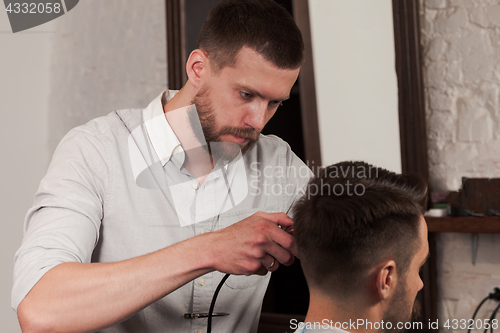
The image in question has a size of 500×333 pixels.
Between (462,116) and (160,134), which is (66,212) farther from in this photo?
(462,116)

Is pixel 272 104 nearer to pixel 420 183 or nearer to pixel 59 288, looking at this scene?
pixel 420 183

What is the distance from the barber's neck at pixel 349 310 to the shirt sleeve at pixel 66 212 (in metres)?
0.55

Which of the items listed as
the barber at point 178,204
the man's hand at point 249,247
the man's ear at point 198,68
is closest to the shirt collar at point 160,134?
the barber at point 178,204

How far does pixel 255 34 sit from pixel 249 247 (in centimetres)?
58

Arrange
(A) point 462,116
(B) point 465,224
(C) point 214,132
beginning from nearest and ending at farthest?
(C) point 214,132 → (B) point 465,224 → (A) point 462,116

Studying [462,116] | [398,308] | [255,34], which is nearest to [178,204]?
[255,34]

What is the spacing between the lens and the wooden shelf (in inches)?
73.6

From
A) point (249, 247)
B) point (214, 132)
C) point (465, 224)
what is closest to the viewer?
point (249, 247)

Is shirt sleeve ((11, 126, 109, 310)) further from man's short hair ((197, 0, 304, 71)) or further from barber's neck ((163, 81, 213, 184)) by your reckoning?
man's short hair ((197, 0, 304, 71))

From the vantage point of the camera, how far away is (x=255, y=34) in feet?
3.90

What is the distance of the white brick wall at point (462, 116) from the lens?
80.7 inches

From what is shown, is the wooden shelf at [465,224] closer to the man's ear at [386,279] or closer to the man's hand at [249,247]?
the man's ear at [386,279]

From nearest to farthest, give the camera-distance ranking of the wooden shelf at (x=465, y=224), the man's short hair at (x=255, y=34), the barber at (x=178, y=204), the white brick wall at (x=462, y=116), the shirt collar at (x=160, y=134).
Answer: the barber at (x=178, y=204), the man's short hair at (x=255, y=34), the shirt collar at (x=160, y=134), the wooden shelf at (x=465, y=224), the white brick wall at (x=462, y=116)

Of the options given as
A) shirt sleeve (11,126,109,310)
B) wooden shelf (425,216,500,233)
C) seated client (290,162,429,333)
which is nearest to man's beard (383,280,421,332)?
seated client (290,162,429,333)
